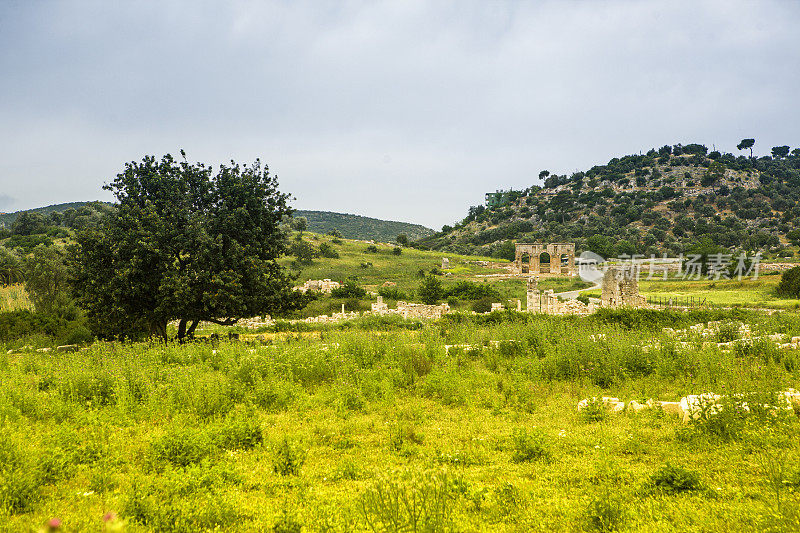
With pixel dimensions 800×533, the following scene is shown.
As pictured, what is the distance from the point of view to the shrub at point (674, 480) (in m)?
4.08

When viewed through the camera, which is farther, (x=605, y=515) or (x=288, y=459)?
(x=288, y=459)

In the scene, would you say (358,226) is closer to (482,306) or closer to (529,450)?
(482,306)

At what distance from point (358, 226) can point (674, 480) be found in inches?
5513

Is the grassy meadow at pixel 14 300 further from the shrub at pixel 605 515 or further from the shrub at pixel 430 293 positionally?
the shrub at pixel 605 515

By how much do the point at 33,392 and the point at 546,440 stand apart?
23.6 feet

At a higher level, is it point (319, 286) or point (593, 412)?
point (319, 286)

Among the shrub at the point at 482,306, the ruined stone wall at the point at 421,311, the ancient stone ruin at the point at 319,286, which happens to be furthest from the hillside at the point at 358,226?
the ruined stone wall at the point at 421,311

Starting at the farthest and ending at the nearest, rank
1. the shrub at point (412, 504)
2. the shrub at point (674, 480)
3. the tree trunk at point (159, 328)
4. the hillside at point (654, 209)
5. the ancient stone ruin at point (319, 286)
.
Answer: the hillside at point (654, 209) < the ancient stone ruin at point (319, 286) < the tree trunk at point (159, 328) < the shrub at point (674, 480) < the shrub at point (412, 504)

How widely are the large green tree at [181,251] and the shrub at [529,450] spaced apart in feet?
30.1

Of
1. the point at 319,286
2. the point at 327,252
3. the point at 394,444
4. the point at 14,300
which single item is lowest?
the point at 394,444

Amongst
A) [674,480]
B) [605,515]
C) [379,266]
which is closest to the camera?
[605,515]

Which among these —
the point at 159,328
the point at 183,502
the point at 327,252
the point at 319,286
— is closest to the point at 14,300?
the point at 159,328

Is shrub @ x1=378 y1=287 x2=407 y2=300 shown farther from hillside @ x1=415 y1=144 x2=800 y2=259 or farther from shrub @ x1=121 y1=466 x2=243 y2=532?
hillside @ x1=415 y1=144 x2=800 y2=259

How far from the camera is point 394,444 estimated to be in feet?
17.7
